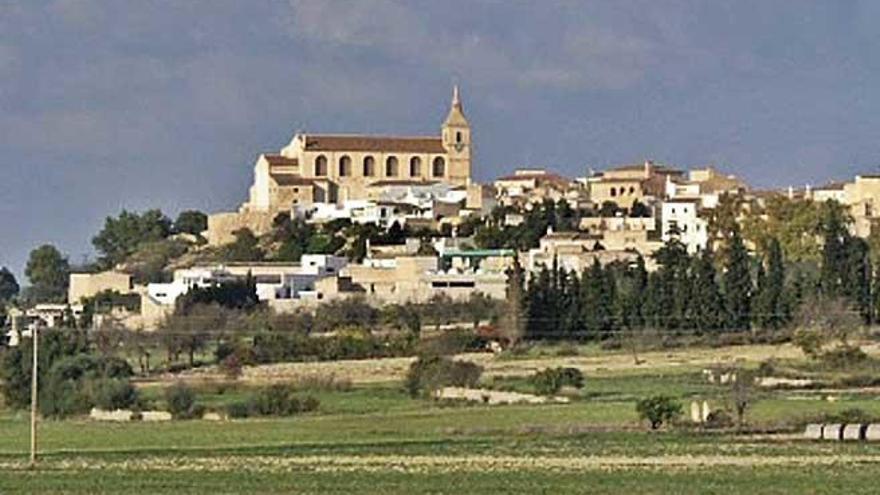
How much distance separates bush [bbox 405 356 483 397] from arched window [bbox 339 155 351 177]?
84324 mm

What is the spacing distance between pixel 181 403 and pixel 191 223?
92.0m

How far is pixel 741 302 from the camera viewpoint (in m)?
83.8

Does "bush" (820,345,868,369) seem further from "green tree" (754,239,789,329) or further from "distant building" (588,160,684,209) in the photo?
"distant building" (588,160,684,209)

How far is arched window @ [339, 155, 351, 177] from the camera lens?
15362cm

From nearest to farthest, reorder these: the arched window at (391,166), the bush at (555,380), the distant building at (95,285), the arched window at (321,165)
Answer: the bush at (555,380) < the distant building at (95,285) < the arched window at (321,165) < the arched window at (391,166)

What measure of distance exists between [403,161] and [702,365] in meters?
85.3

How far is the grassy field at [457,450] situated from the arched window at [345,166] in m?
84.2

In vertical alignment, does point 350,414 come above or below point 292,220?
below

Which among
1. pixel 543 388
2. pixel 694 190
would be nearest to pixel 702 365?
pixel 543 388

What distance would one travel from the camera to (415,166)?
158 m

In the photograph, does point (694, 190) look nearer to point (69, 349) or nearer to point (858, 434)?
point (69, 349)

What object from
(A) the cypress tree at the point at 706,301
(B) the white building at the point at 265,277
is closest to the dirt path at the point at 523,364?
(A) the cypress tree at the point at 706,301

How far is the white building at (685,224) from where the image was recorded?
117 m

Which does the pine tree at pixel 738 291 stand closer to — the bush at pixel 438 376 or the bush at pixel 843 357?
the bush at pixel 843 357
